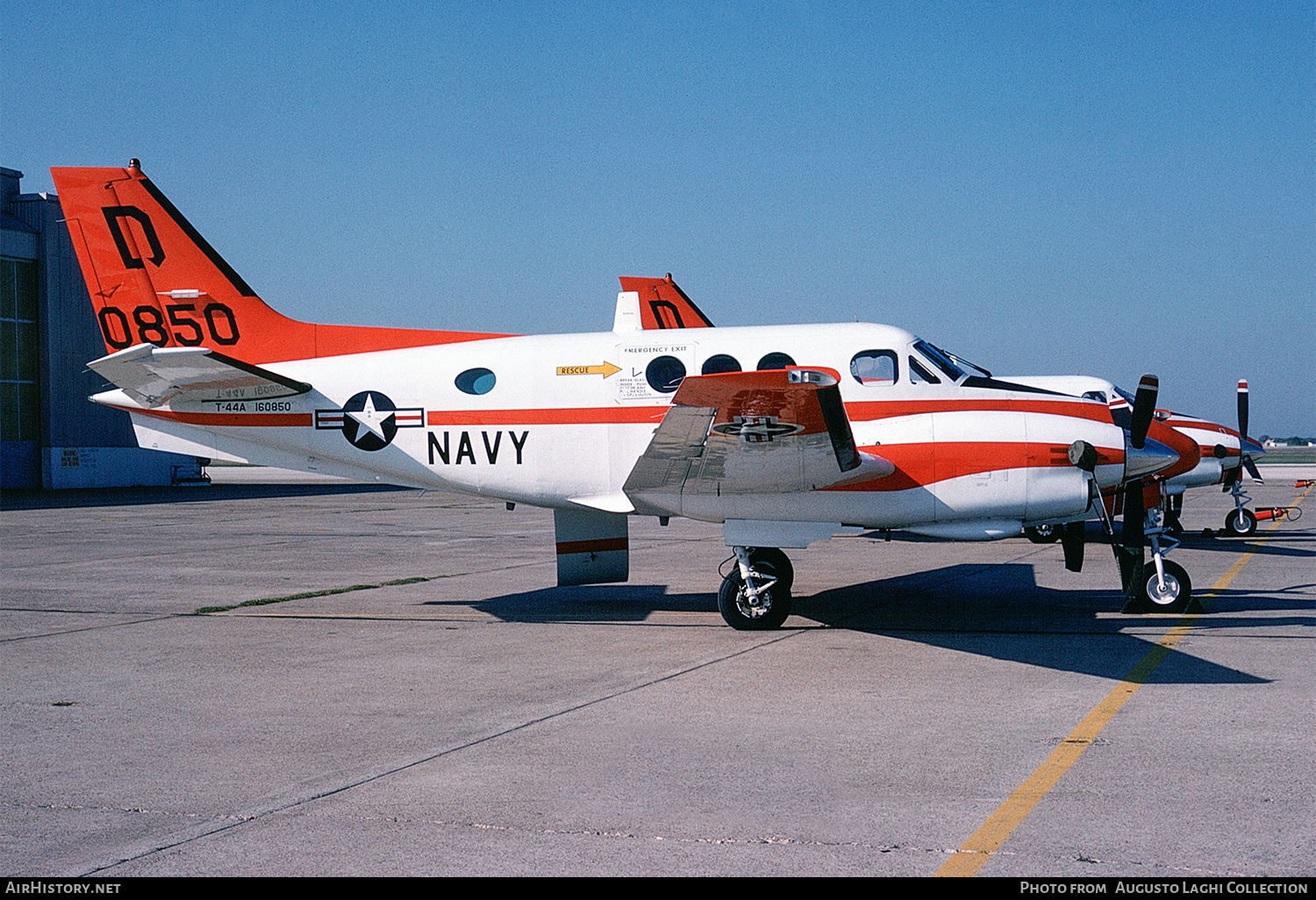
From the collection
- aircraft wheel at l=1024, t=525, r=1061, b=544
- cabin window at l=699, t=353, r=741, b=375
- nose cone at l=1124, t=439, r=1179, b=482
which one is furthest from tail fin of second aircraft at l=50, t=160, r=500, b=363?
aircraft wheel at l=1024, t=525, r=1061, b=544

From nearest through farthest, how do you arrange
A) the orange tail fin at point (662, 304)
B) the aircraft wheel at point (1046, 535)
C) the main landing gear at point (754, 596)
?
1. the main landing gear at point (754, 596)
2. the aircraft wheel at point (1046, 535)
3. the orange tail fin at point (662, 304)

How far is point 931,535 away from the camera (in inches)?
459

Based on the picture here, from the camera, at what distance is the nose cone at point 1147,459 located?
38.1 ft

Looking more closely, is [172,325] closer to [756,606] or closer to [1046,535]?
[756,606]

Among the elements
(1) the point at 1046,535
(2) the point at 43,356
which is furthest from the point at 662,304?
(2) the point at 43,356

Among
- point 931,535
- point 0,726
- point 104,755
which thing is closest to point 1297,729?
point 931,535

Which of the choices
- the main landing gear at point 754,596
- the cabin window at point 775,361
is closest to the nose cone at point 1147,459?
the cabin window at point 775,361

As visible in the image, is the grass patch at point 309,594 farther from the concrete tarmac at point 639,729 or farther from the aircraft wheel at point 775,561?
the aircraft wheel at point 775,561

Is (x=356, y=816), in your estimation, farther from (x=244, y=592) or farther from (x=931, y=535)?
(x=244, y=592)

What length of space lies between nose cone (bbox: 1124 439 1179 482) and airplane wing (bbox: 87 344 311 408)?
28.7ft

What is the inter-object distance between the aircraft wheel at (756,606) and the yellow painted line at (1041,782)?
3.42 meters

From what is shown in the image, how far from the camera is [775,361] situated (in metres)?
12.1

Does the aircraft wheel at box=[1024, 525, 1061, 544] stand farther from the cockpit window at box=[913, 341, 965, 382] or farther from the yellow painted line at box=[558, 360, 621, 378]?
the yellow painted line at box=[558, 360, 621, 378]

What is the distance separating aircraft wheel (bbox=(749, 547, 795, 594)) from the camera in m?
11.6
